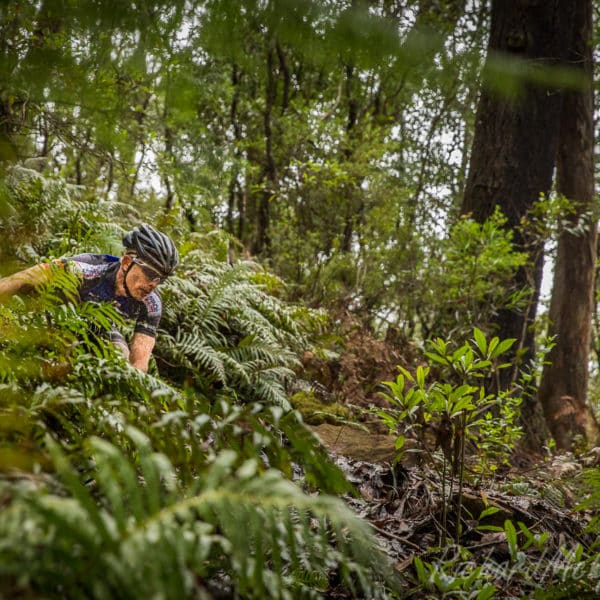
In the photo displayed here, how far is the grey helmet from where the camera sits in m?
3.53

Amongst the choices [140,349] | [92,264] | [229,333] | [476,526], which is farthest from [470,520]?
[229,333]

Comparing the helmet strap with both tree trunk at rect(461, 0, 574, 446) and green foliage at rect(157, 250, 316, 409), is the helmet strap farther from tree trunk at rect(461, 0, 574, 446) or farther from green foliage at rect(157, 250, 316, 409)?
tree trunk at rect(461, 0, 574, 446)

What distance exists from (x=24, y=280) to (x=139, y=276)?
1.01m

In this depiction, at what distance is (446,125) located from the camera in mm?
10453

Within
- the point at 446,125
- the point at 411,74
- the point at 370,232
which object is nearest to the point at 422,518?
the point at 411,74

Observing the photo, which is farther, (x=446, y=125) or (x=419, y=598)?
A: (x=446, y=125)

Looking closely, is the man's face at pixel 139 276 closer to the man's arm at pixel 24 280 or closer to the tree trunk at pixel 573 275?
the man's arm at pixel 24 280

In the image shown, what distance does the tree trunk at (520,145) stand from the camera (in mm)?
5848

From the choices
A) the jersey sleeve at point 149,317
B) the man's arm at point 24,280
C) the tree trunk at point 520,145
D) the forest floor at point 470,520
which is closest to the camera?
the forest floor at point 470,520

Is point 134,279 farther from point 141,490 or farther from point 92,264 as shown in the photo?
point 141,490

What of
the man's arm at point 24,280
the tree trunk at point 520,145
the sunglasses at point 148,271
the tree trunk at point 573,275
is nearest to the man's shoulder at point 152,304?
the sunglasses at point 148,271

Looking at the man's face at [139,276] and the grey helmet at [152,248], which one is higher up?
the grey helmet at [152,248]

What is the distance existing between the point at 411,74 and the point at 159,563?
1.43m

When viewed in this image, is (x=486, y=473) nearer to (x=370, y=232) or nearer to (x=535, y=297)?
(x=535, y=297)
